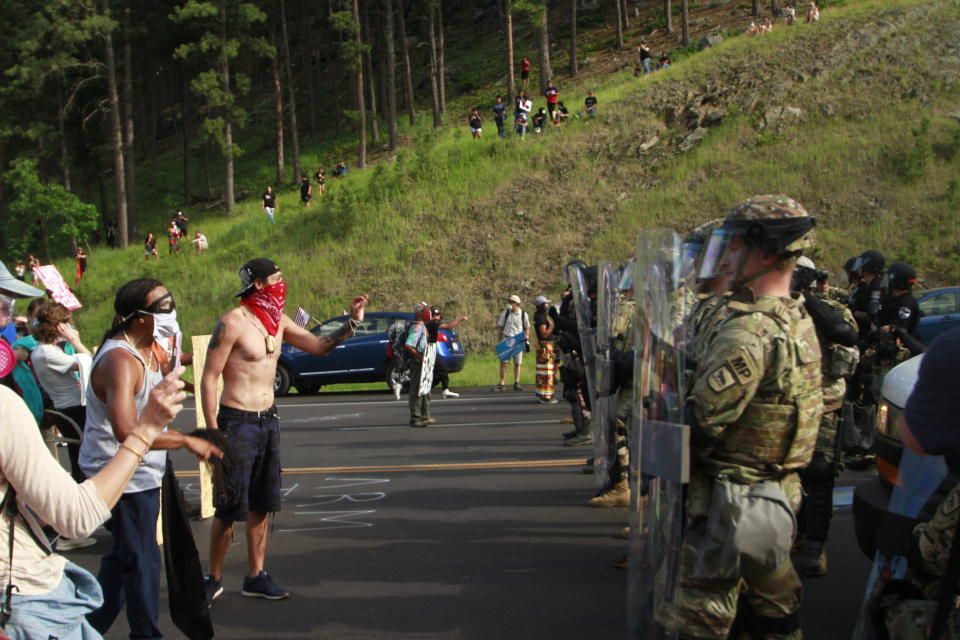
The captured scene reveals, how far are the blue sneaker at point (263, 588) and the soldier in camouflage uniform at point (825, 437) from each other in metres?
3.22

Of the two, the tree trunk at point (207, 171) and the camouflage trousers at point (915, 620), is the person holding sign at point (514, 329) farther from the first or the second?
the tree trunk at point (207, 171)

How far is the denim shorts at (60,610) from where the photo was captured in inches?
104

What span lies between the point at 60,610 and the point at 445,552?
3.90 metres

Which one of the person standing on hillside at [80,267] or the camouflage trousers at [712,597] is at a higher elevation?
the person standing on hillside at [80,267]

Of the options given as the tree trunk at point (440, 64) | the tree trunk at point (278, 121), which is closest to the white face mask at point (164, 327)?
the tree trunk at point (278, 121)

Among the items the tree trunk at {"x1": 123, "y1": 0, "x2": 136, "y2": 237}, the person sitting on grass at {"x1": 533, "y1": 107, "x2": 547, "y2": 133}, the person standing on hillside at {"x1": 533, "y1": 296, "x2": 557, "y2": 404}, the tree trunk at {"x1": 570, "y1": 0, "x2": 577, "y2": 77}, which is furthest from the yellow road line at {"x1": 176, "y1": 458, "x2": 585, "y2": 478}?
the tree trunk at {"x1": 570, "y1": 0, "x2": 577, "y2": 77}

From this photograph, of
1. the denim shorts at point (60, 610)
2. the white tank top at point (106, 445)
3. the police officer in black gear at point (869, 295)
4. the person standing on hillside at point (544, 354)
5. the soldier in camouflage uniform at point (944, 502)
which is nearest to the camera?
the soldier in camouflage uniform at point (944, 502)

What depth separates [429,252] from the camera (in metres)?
31.0

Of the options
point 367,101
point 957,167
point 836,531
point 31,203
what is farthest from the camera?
point 367,101

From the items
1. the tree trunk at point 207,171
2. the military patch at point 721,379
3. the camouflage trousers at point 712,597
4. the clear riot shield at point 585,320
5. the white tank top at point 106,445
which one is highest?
the tree trunk at point 207,171

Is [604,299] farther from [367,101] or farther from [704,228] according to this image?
[367,101]

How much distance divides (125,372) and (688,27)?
47.2m

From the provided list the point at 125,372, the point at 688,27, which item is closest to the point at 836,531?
the point at 125,372

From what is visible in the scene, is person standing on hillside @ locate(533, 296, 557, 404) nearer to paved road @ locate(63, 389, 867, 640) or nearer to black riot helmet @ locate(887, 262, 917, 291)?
paved road @ locate(63, 389, 867, 640)
